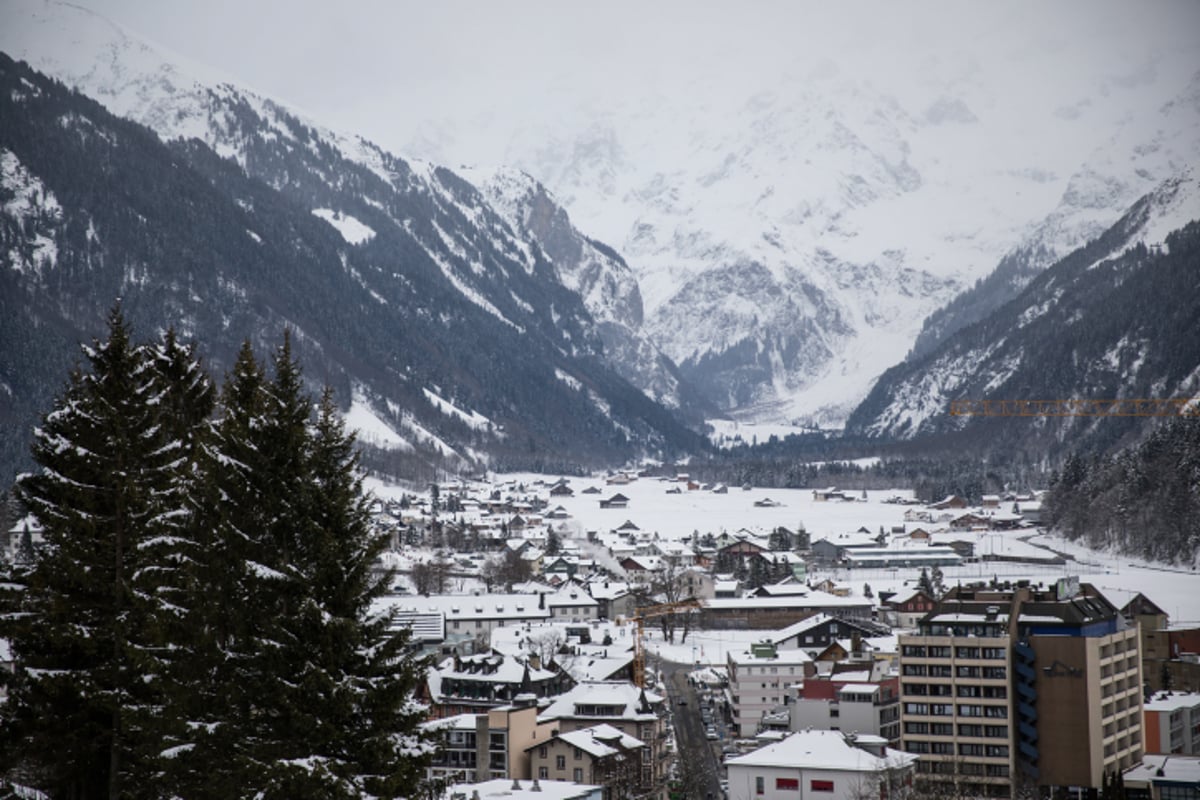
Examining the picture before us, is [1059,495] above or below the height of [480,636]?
above

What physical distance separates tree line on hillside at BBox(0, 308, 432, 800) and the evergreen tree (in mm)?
31

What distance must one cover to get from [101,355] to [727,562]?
110 m

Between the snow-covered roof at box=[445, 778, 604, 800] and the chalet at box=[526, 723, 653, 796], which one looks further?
the chalet at box=[526, 723, 653, 796]

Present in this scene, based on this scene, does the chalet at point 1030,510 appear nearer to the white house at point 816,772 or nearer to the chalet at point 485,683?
the chalet at point 485,683

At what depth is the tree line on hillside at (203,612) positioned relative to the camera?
1920cm

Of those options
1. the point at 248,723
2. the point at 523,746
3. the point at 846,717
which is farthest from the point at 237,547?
the point at 846,717

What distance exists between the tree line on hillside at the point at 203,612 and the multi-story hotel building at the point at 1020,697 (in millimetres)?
40810

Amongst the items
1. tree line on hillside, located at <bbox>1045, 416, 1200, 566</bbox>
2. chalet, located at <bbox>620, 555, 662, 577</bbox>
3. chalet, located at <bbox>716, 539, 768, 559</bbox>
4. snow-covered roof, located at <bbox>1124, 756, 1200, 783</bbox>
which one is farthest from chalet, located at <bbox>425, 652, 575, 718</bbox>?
tree line on hillside, located at <bbox>1045, 416, 1200, 566</bbox>

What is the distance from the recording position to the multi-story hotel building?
5581 cm

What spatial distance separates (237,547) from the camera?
65.1ft

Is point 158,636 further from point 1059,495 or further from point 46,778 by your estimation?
point 1059,495

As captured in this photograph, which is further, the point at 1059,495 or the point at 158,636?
the point at 1059,495

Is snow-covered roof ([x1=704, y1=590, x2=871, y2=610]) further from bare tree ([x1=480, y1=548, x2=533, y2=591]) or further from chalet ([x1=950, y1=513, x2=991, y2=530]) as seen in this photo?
chalet ([x1=950, y1=513, x2=991, y2=530])

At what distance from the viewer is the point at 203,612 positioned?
20094 millimetres
